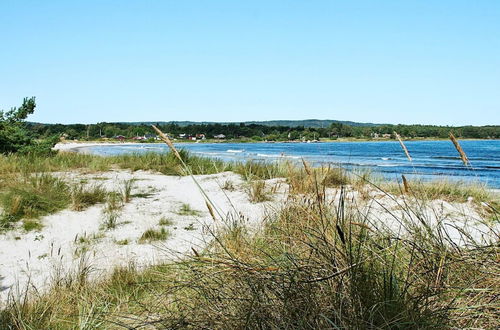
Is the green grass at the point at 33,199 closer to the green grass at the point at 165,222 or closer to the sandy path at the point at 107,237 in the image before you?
the sandy path at the point at 107,237

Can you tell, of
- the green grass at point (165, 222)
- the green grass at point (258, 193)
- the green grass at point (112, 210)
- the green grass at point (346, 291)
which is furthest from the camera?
the green grass at point (258, 193)

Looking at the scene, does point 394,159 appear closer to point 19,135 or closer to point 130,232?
point 19,135

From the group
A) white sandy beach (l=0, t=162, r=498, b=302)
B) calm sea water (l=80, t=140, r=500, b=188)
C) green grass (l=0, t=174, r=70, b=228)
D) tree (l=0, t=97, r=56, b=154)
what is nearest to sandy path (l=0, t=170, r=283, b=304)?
white sandy beach (l=0, t=162, r=498, b=302)

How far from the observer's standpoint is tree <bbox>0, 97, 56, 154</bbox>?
1289cm

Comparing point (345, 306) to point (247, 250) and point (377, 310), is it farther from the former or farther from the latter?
point (247, 250)

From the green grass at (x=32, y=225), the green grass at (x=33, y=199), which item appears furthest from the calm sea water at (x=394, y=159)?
the green grass at (x=33, y=199)

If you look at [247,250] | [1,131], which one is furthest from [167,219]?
[1,131]

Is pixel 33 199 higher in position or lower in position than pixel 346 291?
lower

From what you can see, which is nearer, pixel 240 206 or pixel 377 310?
pixel 377 310

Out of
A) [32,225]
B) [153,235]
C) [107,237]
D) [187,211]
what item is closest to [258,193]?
[187,211]

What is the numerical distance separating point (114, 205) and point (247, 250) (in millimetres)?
5154

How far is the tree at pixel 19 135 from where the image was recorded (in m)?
12.9

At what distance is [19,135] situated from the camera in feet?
42.9

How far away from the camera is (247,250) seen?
2.27 meters
